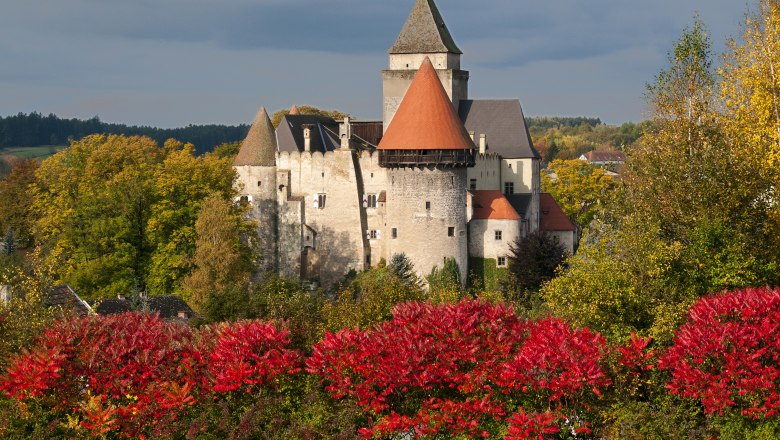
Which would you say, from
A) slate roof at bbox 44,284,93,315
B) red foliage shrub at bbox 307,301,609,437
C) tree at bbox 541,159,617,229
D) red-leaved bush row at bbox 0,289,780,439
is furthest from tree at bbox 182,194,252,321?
tree at bbox 541,159,617,229

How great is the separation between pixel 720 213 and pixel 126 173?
3293 centimetres

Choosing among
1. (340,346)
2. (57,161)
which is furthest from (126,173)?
(340,346)

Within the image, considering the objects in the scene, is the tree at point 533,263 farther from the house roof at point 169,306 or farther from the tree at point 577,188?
the tree at point 577,188

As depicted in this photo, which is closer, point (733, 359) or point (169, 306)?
point (733, 359)

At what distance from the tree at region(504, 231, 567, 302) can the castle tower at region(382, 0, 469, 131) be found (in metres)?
13.6

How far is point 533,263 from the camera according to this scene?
186ft

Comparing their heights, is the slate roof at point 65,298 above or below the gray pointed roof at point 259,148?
below

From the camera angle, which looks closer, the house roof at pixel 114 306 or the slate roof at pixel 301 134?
the house roof at pixel 114 306

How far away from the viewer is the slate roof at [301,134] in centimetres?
6518

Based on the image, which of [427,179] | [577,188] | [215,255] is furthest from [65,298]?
[577,188]

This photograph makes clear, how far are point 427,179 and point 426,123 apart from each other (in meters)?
2.65

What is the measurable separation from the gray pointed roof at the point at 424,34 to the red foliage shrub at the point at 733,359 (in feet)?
156

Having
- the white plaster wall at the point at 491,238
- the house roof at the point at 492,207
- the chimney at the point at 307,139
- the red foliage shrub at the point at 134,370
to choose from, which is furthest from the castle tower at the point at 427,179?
the red foliage shrub at the point at 134,370

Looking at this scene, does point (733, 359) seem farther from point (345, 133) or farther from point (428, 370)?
point (345, 133)
